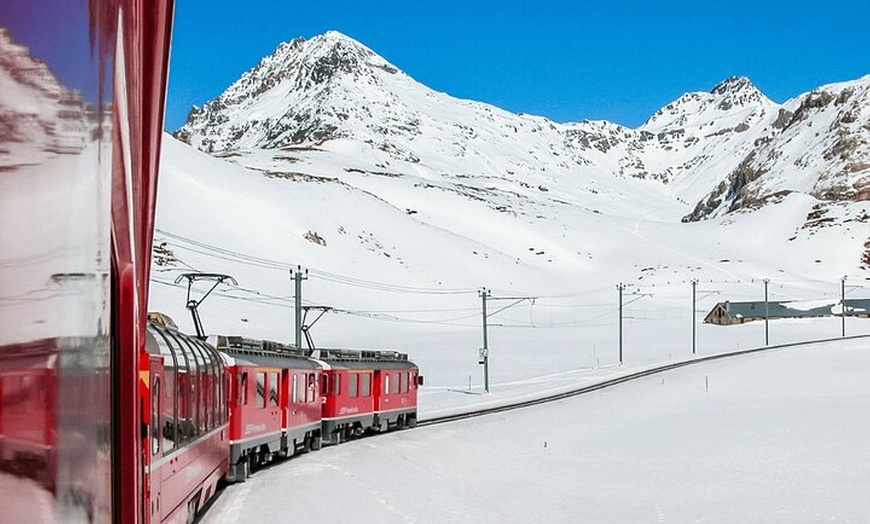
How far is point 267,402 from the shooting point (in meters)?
22.8

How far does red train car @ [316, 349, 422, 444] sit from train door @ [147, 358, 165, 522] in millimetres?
19314

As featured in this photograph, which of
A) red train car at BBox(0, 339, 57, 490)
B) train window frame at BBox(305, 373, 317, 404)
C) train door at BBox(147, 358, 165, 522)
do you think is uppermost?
red train car at BBox(0, 339, 57, 490)

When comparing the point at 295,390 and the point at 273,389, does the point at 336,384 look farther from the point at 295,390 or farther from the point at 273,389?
the point at 273,389

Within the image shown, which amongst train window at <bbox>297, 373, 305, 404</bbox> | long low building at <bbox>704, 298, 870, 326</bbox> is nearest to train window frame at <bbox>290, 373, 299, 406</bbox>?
train window at <bbox>297, 373, 305, 404</bbox>

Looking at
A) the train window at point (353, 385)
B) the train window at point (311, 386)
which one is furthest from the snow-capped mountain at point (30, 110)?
the train window at point (353, 385)

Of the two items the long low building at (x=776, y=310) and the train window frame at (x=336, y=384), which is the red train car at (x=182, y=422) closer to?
the train window frame at (x=336, y=384)

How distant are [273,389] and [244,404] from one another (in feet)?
8.98

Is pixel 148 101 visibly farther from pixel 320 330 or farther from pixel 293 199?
pixel 293 199

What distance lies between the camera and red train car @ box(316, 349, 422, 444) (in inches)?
1189

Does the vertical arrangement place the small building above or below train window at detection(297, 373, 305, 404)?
below

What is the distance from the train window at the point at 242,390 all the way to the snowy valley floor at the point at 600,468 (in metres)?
1.80

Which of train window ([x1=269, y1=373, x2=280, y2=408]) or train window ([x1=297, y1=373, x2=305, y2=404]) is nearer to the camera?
train window ([x1=269, y1=373, x2=280, y2=408])

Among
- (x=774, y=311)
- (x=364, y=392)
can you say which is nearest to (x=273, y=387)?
(x=364, y=392)

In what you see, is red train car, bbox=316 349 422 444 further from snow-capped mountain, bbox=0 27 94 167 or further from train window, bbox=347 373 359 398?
snow-capped mountain, bbox=0 27 94 167
